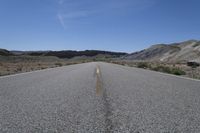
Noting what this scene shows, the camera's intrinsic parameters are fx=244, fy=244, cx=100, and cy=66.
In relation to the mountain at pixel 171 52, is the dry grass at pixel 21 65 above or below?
below

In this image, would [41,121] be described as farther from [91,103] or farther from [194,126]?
[194,126]

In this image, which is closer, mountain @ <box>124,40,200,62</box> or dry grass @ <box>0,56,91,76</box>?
dry grass @ <box>0,56,91,76</box>

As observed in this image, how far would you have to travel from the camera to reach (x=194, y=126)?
153 inches

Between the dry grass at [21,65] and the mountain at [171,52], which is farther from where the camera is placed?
the mountain at [171,52]

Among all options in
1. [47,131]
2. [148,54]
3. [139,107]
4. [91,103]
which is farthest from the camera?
[148,54]

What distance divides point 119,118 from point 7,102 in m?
3.02

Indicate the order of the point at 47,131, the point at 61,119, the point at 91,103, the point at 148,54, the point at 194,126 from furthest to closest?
the point at 148,54, the point at 91,103, the point at 61,119, the point at 194,126, the point at 47,131

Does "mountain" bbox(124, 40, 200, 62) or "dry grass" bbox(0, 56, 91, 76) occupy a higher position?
"mountain" bbox(124, 40, 200, 62)

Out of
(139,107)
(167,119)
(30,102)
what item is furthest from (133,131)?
(30,102)

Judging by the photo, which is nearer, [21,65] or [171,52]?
[21,65]

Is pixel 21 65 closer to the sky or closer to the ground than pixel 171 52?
closer to the ground

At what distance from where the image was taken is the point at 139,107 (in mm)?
5344

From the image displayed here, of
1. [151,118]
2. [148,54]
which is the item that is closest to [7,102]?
[151,118]

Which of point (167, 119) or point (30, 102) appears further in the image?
point (30, 102)
